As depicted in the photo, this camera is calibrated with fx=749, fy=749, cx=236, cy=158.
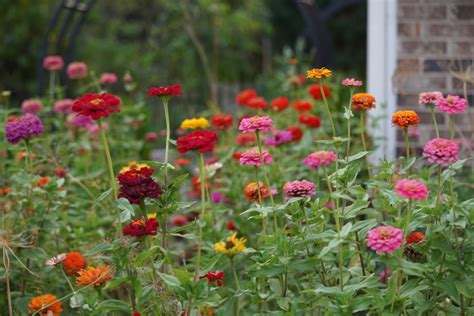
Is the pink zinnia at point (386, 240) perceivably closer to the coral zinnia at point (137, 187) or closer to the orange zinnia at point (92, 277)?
the coral zinnia at point (137, 187)

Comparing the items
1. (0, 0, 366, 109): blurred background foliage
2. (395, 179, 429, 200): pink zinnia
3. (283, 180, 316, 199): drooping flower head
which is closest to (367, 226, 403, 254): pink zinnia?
(395, 179, 429, 200): pink zinnia

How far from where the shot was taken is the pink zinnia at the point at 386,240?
1.51m

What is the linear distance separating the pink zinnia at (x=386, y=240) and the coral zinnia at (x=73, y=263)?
91cm

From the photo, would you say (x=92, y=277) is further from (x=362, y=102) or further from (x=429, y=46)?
(x=429, y=46)

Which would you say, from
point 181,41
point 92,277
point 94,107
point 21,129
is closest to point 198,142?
point 94,107

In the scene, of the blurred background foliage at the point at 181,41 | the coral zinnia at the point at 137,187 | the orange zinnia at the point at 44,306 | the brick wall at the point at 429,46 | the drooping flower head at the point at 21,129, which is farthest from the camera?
the blurred background foliage at the point at 181,41

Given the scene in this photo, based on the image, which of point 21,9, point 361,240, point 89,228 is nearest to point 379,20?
point 89,228

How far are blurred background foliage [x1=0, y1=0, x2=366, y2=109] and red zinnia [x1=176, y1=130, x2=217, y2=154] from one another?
6.15 m

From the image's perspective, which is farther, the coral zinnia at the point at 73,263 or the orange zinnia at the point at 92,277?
the coral zinnia at the point at 73,263

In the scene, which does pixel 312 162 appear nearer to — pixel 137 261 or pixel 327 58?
pixel 137 261

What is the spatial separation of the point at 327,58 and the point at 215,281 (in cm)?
342

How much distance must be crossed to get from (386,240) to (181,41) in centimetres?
799

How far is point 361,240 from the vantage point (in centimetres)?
185

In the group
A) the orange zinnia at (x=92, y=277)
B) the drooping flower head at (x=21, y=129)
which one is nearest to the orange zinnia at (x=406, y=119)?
the orange zinnia at (x=92, y=277)
